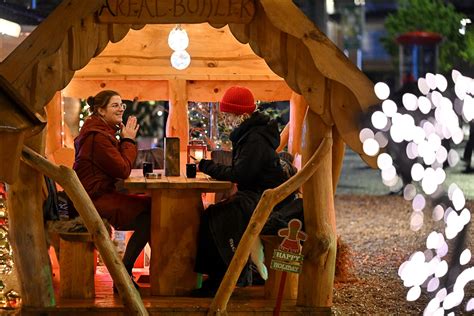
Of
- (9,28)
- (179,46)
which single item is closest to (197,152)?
(179,46)

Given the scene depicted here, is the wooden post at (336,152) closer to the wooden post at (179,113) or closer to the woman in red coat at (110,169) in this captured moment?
the woman in red coat at (110,169)

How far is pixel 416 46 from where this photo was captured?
3053 cm

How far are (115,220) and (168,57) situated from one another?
2.83m

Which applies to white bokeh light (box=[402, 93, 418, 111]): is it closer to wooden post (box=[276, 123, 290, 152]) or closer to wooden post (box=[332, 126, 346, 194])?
wooden post (box=[332, 126, 346, 194])

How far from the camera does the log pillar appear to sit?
7703 millimetres

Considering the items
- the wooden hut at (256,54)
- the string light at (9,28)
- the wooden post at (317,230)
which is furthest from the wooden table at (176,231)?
the string light at (9,28)

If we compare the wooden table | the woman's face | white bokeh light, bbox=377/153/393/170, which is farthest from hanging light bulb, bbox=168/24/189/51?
white bokeh light, bbox=377/153/393/170

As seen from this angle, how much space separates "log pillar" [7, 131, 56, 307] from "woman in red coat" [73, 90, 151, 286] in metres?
0.60

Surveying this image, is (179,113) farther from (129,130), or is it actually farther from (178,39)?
(129,130)

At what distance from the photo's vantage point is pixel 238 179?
806 cm

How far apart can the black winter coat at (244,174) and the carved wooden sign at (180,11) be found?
94 centimetres

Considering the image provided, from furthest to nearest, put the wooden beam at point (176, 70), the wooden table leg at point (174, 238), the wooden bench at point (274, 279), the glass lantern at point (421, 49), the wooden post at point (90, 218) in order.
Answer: the glass lantern at point (421, 49) < the wooden beam at point (176, 70) < the wooden table leg at point (174, 238) < the wooden bench at point (274, 279) < the wooden post at point (90, 218)

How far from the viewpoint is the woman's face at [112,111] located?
8.45 meters

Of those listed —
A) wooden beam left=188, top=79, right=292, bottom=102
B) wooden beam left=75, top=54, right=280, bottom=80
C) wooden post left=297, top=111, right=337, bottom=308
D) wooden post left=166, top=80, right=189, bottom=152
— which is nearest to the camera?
wooden post left=297, top=111, right=337, bottom=308
